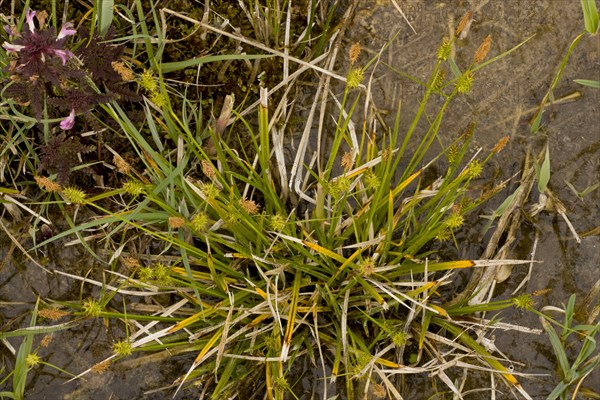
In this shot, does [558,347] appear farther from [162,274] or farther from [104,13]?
[104,13]

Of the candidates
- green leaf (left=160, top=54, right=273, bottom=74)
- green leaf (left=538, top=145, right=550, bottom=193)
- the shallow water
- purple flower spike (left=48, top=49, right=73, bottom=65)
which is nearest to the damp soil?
the shallow water

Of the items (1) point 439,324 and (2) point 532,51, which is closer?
(1) point 439,324

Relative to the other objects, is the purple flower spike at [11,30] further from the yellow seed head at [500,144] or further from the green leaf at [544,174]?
the green leaf at [544,174]

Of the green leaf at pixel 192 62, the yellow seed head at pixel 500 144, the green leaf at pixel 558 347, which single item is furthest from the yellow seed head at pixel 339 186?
the green leaf at pixel 558 347

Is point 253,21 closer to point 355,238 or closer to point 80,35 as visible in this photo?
point 80,35

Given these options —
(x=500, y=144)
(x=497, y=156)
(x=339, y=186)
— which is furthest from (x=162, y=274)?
(x=497, y=156)

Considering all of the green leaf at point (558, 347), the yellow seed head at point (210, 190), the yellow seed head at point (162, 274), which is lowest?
the green leaf at point (558, 347)

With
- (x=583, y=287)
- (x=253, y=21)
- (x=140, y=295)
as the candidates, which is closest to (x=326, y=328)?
(x=140, y=295)

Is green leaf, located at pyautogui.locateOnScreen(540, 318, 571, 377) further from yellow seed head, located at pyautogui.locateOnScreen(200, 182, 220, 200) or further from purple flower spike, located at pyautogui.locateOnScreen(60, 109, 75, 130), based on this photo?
purple flower spike, located at pyautogui.locateOnScreen(60, 109, 75, 130)
